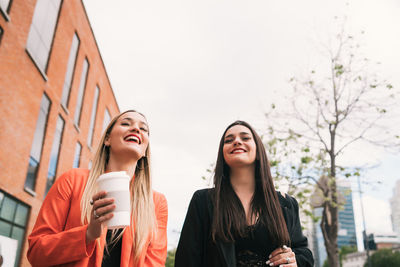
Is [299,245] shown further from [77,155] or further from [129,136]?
[77,155]

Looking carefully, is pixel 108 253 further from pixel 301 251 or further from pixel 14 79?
pixel 14 79

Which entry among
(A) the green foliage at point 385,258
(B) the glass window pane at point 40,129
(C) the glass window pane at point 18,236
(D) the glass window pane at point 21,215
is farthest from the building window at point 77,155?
(A) the green foliage at point 385,258

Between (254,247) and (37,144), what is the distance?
1289cm

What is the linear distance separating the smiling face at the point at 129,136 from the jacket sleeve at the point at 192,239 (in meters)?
A: 0.66

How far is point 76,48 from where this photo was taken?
1797cm

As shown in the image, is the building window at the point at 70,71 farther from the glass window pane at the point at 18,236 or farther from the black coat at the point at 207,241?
the black coat at the point at 207,241

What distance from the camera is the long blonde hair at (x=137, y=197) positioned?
235cm

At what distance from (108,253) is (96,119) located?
21.1 meters

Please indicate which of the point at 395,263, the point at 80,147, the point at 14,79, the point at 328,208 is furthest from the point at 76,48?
the point at 395,263

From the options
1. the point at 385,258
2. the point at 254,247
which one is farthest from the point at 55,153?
the point at 385,258

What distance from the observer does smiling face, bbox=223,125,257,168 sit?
290 centimetres

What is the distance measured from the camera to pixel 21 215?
12141mm

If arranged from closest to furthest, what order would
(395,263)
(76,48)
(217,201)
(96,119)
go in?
(217,201)
(76,48)
(96,119)
(395,263)

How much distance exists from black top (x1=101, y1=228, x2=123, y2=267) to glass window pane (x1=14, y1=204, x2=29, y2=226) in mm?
11227
